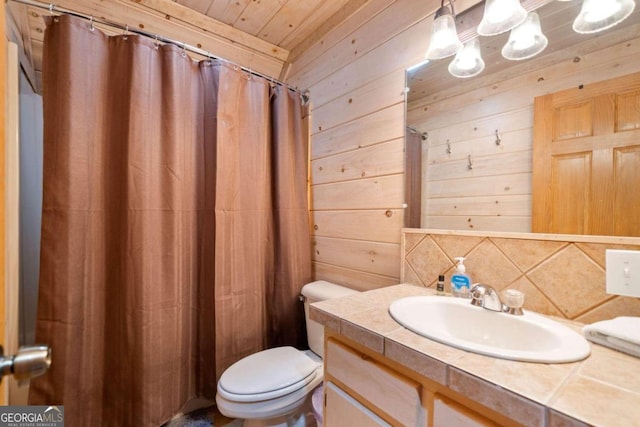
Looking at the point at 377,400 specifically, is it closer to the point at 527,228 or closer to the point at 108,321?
the point at 527,228

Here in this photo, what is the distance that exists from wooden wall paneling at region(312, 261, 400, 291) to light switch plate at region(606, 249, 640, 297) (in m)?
0.70

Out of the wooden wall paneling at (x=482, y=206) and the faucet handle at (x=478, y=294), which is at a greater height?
the wooden wall paneling at (x=482, y=206)

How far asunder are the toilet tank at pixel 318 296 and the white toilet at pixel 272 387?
0.4 inches

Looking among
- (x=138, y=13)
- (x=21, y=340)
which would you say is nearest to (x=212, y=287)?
Answer: (x=21, y=340)

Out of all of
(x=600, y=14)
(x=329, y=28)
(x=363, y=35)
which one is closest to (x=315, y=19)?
(x=329, y=28)

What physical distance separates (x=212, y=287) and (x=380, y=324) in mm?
999

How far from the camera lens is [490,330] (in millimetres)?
813

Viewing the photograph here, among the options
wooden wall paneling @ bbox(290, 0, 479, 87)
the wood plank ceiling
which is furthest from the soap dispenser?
the wood plank ceiling

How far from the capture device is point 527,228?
88 cm

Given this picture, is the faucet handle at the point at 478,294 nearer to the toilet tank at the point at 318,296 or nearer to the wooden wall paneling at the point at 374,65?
the toilet tank at the point at 318,296

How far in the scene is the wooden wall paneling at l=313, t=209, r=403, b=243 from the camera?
1298 millimetres

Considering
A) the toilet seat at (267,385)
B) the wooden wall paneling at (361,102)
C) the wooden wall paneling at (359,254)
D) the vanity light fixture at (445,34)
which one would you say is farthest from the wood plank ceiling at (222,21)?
the toilet seat at (267,385)

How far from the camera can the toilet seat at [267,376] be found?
1072mm

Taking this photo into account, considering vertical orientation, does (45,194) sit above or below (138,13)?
below
